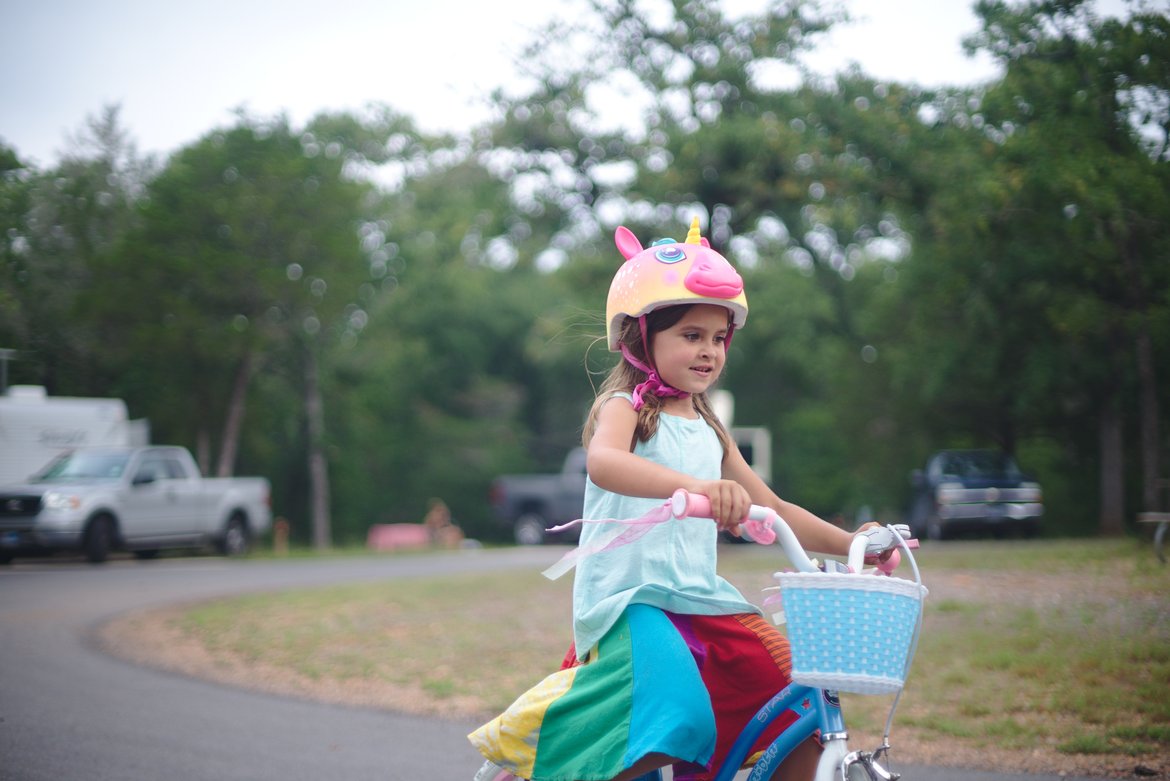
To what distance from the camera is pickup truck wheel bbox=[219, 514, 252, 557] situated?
73.5 feet

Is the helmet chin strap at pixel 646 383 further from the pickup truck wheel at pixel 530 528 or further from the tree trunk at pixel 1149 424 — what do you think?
the pickup truck wheel at pixel 530 528

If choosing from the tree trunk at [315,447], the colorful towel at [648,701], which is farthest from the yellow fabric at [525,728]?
the tree trunk at [315,447]

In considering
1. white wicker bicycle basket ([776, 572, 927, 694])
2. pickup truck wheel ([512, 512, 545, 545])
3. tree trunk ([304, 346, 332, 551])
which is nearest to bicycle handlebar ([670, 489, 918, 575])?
white wicker bicycle basket ([776, 572, 927, 694])

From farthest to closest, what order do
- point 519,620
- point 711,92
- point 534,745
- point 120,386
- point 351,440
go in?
point 351,440 → point 120,386 → point 711,92 → point 519,620 → point 534,745

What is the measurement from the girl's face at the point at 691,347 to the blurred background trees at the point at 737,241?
0.29 meters

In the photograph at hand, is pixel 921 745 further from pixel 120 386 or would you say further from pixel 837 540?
pixel 120 386

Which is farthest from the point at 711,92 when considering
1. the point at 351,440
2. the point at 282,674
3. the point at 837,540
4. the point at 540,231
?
the point at 351,440

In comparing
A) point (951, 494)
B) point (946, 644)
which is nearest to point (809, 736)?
point (946, 644)

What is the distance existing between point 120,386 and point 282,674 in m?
13.0

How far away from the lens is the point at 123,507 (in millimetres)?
19391

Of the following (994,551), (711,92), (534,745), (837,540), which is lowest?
(994,551)

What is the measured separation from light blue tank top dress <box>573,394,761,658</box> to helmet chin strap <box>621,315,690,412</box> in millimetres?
41

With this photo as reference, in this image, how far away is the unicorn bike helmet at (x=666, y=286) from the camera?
10.5 ft

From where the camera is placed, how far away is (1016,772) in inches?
216
